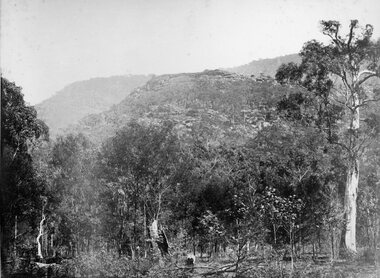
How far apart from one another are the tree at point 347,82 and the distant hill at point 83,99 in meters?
4.98

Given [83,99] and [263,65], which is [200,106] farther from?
[83,99]

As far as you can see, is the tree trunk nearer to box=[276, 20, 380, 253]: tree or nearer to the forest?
the forest

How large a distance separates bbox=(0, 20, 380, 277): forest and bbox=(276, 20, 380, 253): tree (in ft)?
0.13

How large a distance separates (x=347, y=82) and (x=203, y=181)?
606 cm

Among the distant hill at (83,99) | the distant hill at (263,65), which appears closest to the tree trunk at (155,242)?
the distant hill at (83,99)

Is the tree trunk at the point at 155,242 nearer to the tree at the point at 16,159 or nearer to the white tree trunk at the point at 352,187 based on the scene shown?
the tree at the point at 16,159

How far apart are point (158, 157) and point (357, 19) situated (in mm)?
7060

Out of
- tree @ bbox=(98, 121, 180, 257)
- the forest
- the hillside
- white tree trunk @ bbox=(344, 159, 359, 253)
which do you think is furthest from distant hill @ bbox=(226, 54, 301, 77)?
white tree trunk @ bbox=(344, 159, 359, 253)

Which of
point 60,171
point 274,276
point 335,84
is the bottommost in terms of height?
point 274,276

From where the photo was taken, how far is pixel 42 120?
13.3 m

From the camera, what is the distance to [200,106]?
811 inches

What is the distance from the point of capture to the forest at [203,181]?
11173 mm

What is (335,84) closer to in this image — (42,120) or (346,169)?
(346,169)

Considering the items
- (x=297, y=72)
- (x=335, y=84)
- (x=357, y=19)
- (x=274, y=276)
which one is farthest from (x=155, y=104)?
(x=274, y=276)
